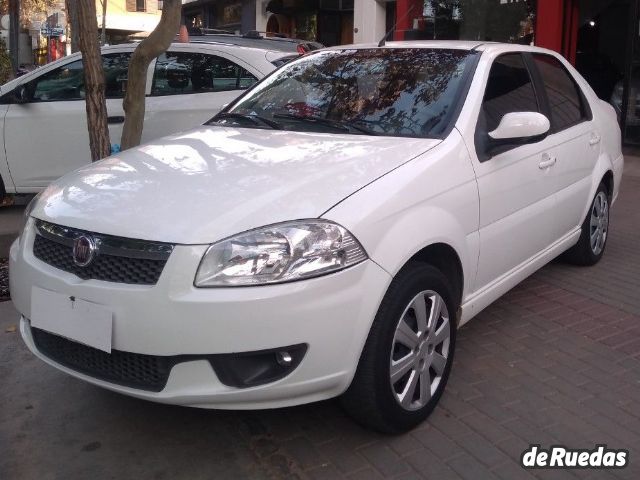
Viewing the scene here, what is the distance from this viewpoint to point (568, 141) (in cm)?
448

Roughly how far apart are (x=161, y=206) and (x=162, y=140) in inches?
45.7

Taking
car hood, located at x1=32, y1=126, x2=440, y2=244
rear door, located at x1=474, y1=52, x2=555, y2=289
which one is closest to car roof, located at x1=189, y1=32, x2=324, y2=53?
rear door, located at x1=474, y1=52, x2=555, y2=289

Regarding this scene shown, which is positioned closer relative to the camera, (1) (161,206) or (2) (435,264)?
(1) (161,206)

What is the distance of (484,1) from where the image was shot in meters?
12.5

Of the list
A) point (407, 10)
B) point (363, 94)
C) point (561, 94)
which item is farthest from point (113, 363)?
point (407, 10)

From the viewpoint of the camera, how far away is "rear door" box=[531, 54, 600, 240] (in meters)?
4.35

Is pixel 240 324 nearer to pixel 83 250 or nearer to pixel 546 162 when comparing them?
pixel 83 250

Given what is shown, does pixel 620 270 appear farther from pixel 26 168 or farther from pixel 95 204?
pixel 26 168

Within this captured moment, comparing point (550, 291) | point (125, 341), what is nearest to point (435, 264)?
point (125, 341)

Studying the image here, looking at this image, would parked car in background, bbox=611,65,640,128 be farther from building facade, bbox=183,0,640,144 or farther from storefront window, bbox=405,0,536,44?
storefront window, bbox=405,0,536,44

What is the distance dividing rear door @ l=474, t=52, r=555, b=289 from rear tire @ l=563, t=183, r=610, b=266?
3.03 ft

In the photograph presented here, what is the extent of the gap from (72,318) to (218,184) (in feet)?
2.51

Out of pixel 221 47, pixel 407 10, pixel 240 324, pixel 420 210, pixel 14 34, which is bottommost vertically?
pixel 240 324

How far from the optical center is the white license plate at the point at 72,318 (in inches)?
103
